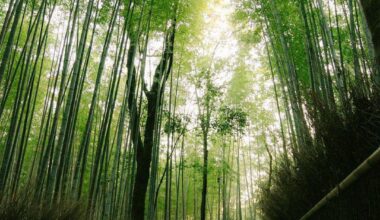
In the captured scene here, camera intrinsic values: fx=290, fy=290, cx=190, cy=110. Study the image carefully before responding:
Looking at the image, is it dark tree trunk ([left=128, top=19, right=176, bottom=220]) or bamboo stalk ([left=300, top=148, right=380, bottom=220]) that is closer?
bamboo stalk ([left=300, top=148, right=380, bottom=220])

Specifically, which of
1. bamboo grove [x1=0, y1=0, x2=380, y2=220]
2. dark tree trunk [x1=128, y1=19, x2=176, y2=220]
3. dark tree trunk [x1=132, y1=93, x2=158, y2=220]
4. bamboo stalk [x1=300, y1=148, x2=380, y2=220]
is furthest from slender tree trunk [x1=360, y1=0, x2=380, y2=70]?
dark tree trunk [x1=132, y1=93, x2=158, y2=220]

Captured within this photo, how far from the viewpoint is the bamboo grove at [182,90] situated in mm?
2211

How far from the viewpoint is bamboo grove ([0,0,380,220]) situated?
2211 mm

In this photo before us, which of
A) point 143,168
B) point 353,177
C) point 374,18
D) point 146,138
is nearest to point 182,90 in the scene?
point 146,138

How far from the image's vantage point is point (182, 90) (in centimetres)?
944

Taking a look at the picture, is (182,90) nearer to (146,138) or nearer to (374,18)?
(146,138)

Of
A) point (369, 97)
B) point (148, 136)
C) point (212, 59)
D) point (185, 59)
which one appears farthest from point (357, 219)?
point (212, 59)

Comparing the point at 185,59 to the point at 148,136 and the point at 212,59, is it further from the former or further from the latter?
the point at 148,136

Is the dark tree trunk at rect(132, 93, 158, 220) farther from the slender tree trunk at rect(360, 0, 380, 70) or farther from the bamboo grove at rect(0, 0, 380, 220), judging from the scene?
the slender tree trunk at rect(360, 0, 380, 70)

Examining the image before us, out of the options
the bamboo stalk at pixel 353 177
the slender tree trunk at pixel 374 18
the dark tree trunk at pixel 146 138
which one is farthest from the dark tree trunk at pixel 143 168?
the slender tree trunk at pixel 374 18

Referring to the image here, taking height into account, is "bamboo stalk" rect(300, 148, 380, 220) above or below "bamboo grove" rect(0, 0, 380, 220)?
below

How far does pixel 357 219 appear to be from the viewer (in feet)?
5.63

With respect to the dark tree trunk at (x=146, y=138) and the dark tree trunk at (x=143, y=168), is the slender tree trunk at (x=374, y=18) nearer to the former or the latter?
the dark tree trunk at (x=146, y=138)

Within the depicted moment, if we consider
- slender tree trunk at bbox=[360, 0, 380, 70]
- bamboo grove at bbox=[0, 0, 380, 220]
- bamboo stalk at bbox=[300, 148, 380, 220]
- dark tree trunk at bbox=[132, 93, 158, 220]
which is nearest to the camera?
slender tree trunk at bbox=[360, 0, 380, 70]
